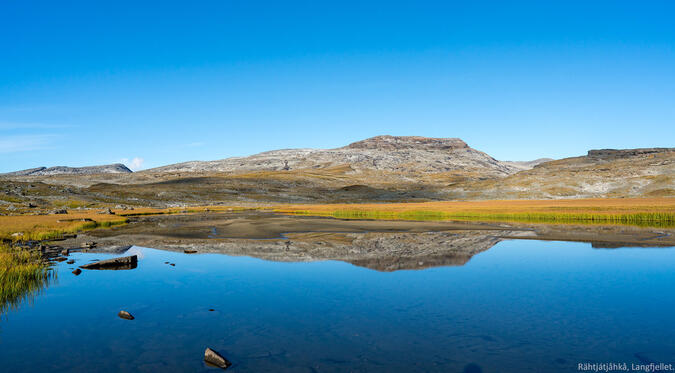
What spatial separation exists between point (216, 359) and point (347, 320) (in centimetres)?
486

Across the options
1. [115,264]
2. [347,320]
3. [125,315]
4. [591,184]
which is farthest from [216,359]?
[591,184]

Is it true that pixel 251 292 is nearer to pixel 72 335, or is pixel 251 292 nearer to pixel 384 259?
pixel 72 335

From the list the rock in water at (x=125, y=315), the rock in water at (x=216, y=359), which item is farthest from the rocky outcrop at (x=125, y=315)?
the rock in water at (x=216, y=359)

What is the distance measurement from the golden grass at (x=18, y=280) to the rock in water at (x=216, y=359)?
9.43m

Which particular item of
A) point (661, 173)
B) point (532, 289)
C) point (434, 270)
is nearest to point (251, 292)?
point (434, 270)

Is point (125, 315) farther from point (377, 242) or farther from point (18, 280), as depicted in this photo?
point (377, 242)

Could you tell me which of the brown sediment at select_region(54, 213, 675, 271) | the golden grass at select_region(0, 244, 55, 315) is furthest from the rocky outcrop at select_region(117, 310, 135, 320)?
the brown sediment at select_region(54, 213, 675, 271)

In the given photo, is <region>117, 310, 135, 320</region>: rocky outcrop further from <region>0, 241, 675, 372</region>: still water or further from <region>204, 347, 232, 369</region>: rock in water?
<region>204, 347, 232, 369</region>: rock in water

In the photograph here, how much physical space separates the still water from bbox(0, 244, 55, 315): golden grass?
0.64m

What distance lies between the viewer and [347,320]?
13680mm

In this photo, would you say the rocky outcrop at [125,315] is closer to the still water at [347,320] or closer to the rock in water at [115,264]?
the still water at [347,320]

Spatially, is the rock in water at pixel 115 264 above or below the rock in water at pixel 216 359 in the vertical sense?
above

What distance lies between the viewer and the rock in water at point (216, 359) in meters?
10.1

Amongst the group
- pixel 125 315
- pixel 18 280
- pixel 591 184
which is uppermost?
pixel 591 184
